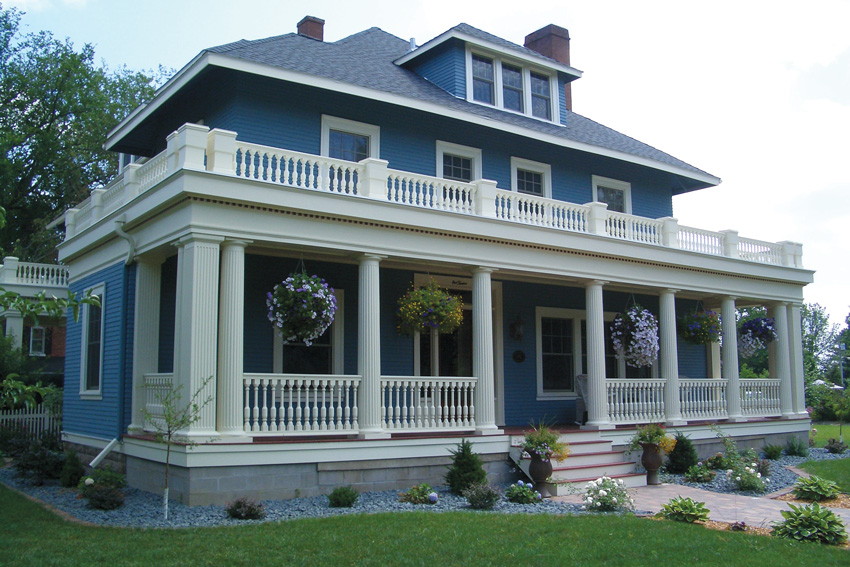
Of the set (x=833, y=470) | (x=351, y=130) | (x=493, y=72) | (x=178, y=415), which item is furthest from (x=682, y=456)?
(x=178, y=415)

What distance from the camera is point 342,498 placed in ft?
37.2

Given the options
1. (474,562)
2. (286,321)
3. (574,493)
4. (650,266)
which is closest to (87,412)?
(286,321)

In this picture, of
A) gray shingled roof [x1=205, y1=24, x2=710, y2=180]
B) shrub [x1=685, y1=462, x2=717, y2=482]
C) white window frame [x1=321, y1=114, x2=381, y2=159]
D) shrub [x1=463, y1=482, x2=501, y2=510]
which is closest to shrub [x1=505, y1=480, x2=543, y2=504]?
shrub [x1=463, y1=482, x2=501, y2=510]

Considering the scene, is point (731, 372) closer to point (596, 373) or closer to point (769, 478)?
point (769, 478)

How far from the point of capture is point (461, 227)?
1427 cm

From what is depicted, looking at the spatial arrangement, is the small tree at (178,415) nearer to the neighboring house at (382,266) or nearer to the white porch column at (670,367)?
the neighboring house at (382,266)

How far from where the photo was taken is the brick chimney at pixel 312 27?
65.7 ft

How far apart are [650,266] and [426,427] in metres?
6.97

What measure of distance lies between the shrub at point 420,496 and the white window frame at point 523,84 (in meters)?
10.2

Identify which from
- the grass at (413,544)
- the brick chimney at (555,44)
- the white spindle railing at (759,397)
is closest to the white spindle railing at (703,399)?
the white spindle railing at (759,397)

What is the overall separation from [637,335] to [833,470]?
194 inches

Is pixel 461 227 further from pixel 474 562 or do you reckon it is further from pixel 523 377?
pixel 474 562

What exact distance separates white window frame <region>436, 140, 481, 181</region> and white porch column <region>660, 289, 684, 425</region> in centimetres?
529

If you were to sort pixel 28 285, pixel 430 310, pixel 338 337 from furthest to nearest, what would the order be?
pixel 28 285 → pixel 338 337 → pixel 430 310
